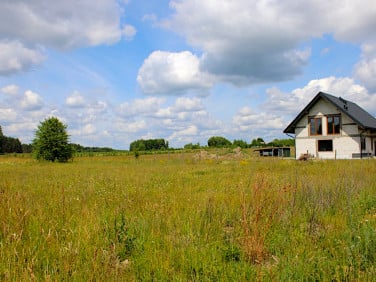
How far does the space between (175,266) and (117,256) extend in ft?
2.48

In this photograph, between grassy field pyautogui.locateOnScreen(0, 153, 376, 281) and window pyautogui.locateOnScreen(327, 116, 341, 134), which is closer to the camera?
grassy field pyautogui.locateOnScreen(0, 153, 376, 281)

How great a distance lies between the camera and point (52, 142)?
132ft

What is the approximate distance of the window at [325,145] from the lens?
101 ft

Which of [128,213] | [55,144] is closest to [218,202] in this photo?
[128,213]

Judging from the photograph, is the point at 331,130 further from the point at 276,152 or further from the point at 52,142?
the point at 52,142

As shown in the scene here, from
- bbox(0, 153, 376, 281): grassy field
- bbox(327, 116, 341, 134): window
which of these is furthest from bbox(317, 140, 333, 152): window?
bbox(0, 153, 376, 281): grassy field

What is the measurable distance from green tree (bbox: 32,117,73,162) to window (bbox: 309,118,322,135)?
3293 centimetres

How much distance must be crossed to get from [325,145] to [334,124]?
8.15 feet

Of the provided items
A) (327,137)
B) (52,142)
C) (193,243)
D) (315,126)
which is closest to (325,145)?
(327,137)

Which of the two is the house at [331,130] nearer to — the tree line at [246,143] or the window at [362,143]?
the window at [362,143]

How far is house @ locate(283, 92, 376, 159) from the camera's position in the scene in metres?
29.2

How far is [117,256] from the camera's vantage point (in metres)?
3.42

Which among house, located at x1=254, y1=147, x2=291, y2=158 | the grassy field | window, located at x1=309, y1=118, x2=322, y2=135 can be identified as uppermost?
window, located at x1=309, y1=118, x2=322, y2=135

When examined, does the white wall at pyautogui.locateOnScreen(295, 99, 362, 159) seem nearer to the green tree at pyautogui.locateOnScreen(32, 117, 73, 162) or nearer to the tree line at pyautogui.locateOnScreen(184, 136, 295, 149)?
the tree line at pyautogui.locateOnScreen(184, 136, 295, 149)
